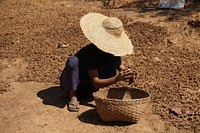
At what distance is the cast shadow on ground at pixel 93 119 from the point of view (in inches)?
174

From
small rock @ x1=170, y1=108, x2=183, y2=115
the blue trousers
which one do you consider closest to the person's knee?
the blue trousers

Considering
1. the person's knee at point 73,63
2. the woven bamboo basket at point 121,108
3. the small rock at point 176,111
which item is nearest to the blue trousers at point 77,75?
the person's knee at point 73,63

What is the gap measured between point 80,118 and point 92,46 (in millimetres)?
765

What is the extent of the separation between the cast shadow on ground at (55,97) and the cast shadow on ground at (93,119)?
195mm

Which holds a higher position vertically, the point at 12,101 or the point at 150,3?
the point at 150,3

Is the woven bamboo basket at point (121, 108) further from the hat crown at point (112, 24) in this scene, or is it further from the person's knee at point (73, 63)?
the hat crown at point (112, 24)

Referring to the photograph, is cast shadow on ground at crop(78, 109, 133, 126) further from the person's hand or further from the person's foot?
the person's hand

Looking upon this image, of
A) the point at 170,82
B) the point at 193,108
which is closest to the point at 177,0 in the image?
the point at 170,82

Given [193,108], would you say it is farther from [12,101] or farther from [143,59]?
[12,101]

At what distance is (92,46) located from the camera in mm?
4527

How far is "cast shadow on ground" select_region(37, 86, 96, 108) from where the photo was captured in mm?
4910

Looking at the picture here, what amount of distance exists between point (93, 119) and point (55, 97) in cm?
79

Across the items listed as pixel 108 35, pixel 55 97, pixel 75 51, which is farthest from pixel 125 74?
pixel 75 51

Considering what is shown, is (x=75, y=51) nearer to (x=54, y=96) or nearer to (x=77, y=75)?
(x=54, y=96)
